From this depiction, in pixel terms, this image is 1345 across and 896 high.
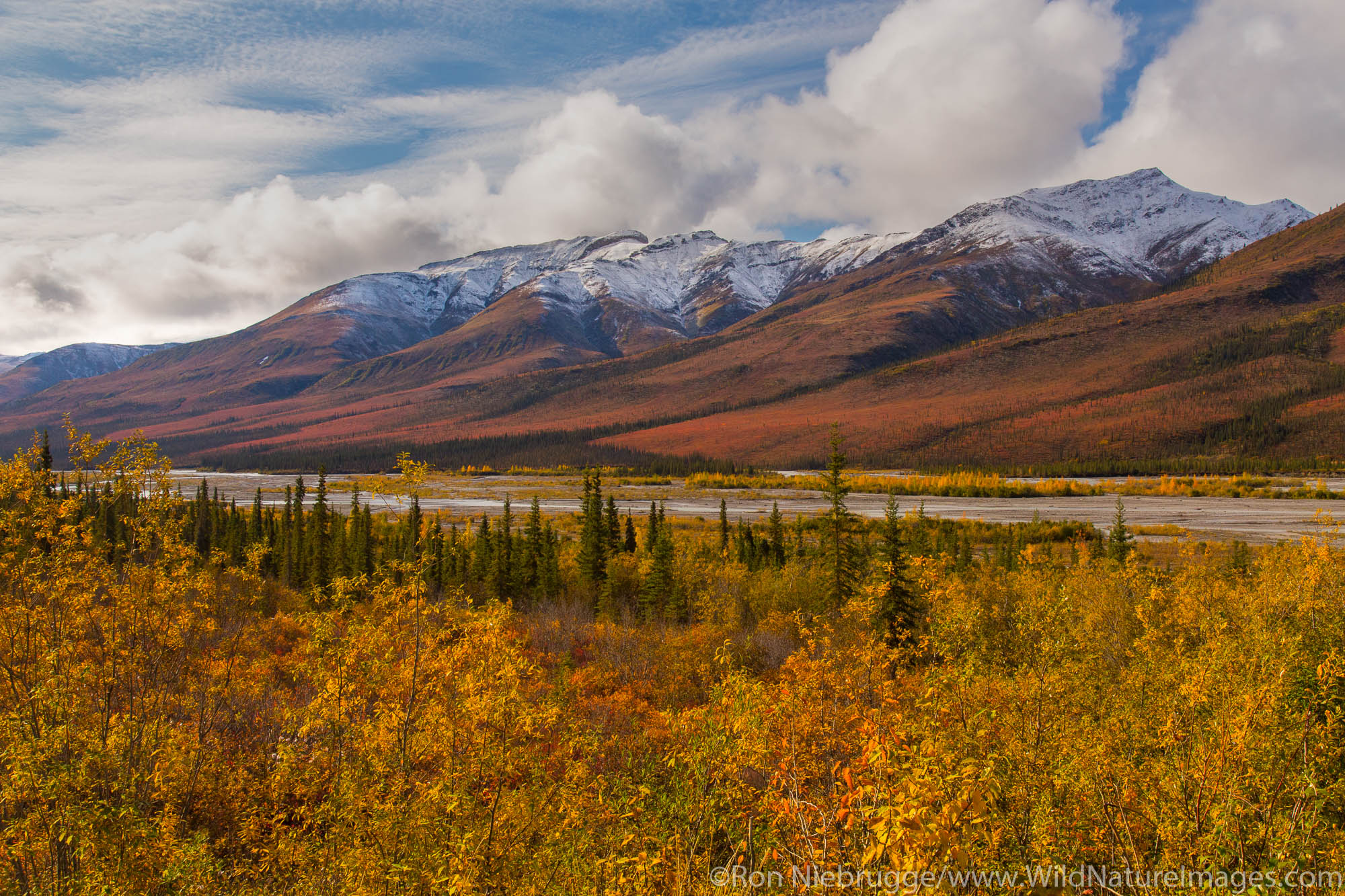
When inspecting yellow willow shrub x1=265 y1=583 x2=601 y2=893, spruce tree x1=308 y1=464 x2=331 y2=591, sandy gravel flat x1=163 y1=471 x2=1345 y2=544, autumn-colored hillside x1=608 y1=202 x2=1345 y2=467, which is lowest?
sandy gravel flat x1=163 y1=471 x2=1345 y2=544

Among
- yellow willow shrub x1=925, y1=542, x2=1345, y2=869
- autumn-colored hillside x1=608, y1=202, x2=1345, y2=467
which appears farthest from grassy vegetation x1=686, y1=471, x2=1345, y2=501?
yellow willow shrub x1=925, y1=542, x2=1345, y2=869

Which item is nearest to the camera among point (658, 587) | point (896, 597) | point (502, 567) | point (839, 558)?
point (896, 597)

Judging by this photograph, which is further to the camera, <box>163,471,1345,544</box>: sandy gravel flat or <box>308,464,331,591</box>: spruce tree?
<box>163,471,1345,544</box>: sandy gravel flat

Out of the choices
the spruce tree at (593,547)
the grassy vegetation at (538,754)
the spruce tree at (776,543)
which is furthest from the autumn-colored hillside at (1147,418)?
the grassy vegetation at (538,754)

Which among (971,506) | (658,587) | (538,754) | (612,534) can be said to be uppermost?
(538,754)

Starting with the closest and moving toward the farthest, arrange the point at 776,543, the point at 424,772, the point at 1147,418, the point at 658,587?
the point at 424,772 < the point at 658,587 < the point at 776,543 < the point at 1147,418

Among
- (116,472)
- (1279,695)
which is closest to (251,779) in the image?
(116,472)

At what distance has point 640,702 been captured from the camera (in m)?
22.1

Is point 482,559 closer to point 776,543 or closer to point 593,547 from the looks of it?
point 593,547

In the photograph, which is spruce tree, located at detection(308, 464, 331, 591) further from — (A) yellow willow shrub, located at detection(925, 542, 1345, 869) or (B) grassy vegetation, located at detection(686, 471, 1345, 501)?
(B) grassy vegetation, located at detection(686, 471, 1345, 501)

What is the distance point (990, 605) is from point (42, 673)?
1405 inches

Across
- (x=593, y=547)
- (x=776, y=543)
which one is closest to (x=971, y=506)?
(x=776, y=543)

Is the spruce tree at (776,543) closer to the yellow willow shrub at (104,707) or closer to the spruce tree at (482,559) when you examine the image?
the spruce tree at (482,559)

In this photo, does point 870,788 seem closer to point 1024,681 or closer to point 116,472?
point 1024,681
